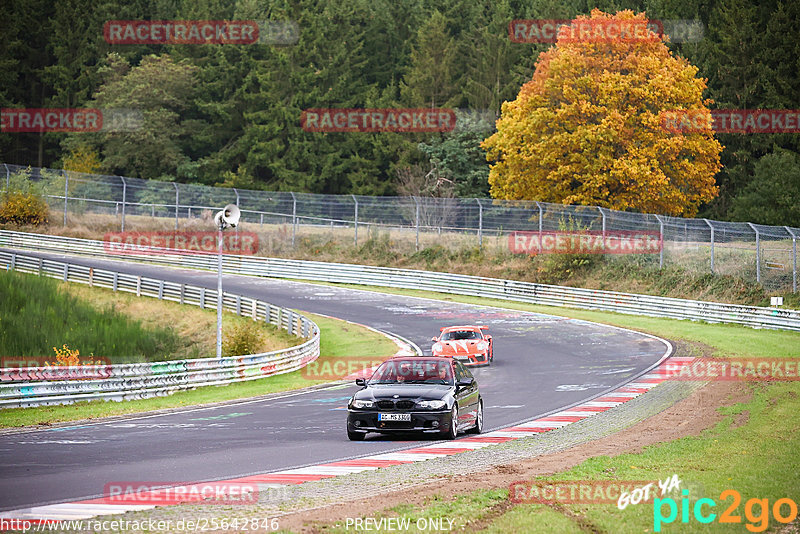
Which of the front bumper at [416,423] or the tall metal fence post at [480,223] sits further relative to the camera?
the tall metal fence post at [480,223]

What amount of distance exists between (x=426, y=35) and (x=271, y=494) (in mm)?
77374

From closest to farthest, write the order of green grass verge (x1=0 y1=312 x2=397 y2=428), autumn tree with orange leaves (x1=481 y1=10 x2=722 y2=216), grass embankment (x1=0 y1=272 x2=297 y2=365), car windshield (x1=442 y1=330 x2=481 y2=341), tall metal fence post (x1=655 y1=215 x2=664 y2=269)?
green grass verge (x1=0 y1=312 x2=397 y2=428) → car windshield (x1=442 y1=330 x2=481 y2=341) → grass embankment (x1=0 y1=272 x2=297 y2=365) → tall metal fence post (x1=655 y1=215 x2=664 y2=269) → autumn tree with orange leaves (x1=481 y1=10 x2=722 y2=216)

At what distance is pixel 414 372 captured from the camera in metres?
16.7

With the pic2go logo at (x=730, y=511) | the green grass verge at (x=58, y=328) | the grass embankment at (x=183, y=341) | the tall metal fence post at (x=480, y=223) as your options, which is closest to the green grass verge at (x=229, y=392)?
the grass embankment at (x=183, y=341)

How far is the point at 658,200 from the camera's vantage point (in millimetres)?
53156

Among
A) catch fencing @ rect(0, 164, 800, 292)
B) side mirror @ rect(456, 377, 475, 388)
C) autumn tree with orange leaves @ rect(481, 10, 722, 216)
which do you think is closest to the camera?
side mirror @ rect(456, 377, 475, 388)

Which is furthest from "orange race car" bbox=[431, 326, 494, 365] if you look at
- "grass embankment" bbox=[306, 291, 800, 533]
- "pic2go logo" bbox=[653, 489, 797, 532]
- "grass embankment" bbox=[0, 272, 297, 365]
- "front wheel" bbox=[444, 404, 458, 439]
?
"pic2go logo" bbox=[653, 489, 797, 532]

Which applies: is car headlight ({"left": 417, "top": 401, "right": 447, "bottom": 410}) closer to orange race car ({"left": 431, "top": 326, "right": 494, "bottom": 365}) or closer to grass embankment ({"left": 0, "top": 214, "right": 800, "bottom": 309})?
orange race car ({"left": 431, "top": 326, "right": 494, "bottom": 365})

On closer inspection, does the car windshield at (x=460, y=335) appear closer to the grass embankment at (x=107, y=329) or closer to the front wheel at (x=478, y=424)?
the grass embankment at (x=107, y=329)

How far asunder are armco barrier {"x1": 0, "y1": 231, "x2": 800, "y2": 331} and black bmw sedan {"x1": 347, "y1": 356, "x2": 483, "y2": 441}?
969 inches

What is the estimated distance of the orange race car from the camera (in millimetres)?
29422

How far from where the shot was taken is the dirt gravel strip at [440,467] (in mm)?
9695

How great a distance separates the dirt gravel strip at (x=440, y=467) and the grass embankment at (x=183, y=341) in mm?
8700

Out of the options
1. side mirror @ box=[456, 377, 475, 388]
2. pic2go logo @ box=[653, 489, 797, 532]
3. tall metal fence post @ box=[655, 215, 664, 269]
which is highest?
tall metal fence post @ box=[655, 215, 664, 269]
